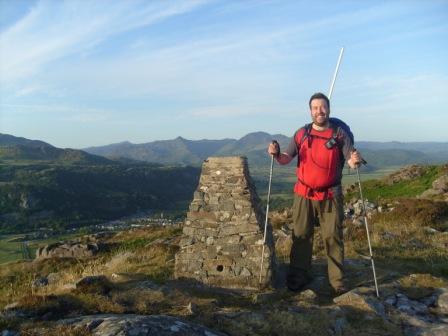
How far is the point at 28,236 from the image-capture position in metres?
93.9

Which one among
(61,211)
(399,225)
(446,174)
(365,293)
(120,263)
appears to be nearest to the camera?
(365,293)

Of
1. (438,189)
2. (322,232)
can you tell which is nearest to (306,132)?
(322,232)

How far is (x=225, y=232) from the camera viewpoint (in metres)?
9.67

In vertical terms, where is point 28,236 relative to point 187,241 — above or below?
below

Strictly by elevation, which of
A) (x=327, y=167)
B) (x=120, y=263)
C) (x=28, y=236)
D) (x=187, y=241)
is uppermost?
(x=327, y=167)

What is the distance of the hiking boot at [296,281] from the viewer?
924 cm

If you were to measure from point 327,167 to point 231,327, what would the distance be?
135 inches

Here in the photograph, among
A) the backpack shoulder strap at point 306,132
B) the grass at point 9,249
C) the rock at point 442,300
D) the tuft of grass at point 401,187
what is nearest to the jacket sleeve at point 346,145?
the backpack shoulder strap at point 306,132

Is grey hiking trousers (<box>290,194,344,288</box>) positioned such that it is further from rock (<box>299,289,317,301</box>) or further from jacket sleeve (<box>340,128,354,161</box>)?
jacket sleeve (<box>340,128,354,161</box>)

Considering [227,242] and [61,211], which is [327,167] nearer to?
[227,242]

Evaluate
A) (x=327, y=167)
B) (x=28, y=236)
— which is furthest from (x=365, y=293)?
(x=28, y=236)

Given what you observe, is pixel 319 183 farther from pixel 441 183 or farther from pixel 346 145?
pixel 441 183

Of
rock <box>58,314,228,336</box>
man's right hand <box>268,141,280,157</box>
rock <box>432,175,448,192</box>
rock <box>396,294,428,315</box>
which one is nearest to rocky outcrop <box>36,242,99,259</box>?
man's right hand <box>268,141,280,157</box>

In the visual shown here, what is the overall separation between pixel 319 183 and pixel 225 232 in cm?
231
